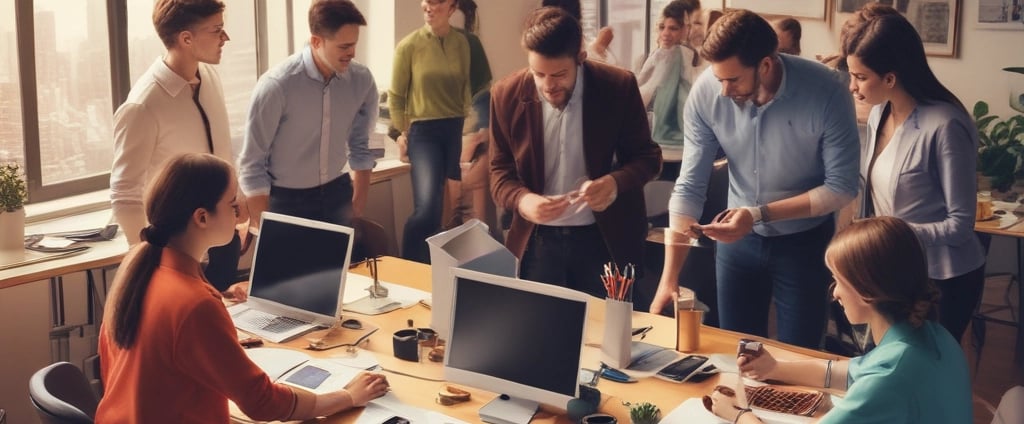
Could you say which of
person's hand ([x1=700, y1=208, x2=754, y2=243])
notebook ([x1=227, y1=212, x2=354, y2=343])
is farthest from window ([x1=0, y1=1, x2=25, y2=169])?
person's hand ([x1=700, y1=208, x2=754, y2=243])

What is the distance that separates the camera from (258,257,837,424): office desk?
2660 millimetres

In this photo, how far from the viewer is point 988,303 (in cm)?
596

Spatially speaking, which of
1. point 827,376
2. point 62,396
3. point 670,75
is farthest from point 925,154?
point 670,75

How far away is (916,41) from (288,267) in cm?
208

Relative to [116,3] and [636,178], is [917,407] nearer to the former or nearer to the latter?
[636,178]

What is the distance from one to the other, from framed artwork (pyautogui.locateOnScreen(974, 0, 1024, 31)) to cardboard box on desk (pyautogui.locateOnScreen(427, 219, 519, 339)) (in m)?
4.16

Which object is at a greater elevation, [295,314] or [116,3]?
[116,3]

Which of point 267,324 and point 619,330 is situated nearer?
point 619,330

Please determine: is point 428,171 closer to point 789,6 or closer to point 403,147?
point 403,147

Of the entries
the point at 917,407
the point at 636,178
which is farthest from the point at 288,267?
the point at 917,407

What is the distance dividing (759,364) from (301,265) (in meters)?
1.46

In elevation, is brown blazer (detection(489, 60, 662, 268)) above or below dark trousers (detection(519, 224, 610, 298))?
above

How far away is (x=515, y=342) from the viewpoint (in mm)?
2652

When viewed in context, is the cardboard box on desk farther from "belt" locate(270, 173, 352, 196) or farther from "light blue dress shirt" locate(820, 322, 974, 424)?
"belt" locate(270, 173, 352, 196)
